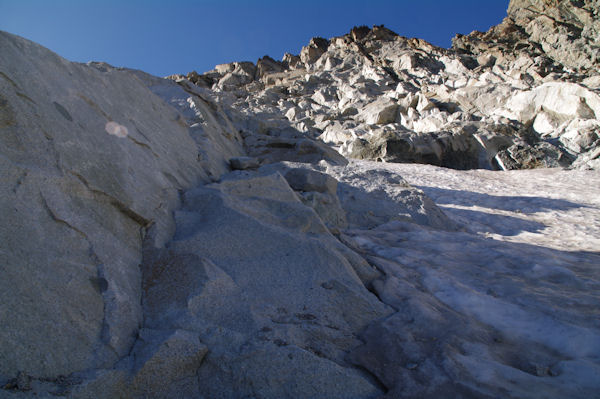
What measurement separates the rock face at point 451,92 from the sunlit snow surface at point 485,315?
338 inches

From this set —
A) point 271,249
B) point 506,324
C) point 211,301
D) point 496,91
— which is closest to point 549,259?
point 506,324

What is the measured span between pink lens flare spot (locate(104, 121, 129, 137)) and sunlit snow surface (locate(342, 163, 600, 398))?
2.69 meters

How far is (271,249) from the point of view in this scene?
2.75 metres

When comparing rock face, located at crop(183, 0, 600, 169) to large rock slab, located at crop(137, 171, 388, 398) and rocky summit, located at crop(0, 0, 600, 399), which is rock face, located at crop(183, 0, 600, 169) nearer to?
rocky summit, located at crop(0, 0, 600, 399)

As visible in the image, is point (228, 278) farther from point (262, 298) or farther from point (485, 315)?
point (485, 315)

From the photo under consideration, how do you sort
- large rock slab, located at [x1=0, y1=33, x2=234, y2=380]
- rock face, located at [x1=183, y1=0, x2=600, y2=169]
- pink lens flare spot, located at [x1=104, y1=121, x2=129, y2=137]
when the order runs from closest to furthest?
large rock slab, located at [x1=0, y1=33, x2=234, y2=380] → pink lens flare spot, located at [x1=104, y1=121, x2=129, y2=137] → rock face, located at [x1=183, y1=0, x2=600, y2=169]

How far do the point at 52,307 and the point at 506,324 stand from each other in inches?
102

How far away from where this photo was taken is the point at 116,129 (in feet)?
11.0

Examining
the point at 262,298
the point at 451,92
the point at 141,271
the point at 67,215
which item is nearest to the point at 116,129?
the point at 67,215

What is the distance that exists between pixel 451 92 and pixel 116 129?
23.0 metres

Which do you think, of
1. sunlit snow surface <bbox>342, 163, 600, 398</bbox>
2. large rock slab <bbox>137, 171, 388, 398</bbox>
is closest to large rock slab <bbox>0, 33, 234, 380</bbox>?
large rock slab <bbox>137, 171, 388, 398</bbox>

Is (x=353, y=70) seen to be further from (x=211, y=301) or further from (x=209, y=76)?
(x=211, y=301)

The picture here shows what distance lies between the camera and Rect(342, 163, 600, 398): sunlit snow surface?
5.33 feet

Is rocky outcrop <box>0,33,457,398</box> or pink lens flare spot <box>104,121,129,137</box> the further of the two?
pink lens flare spot <box>104,121,129,137</box>
